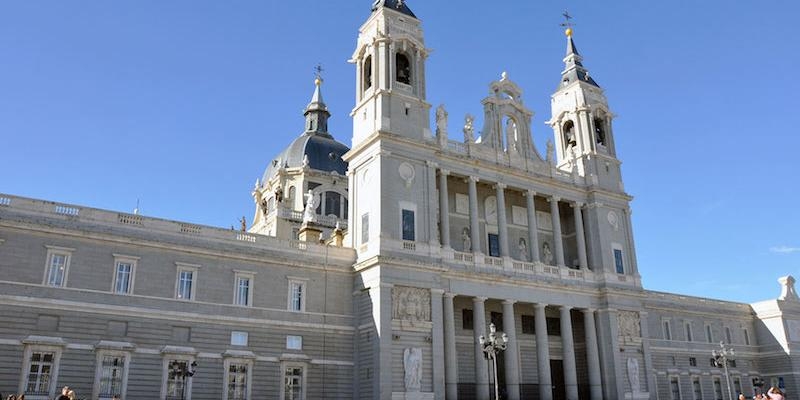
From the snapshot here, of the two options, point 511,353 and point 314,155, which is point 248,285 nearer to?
point 511,353

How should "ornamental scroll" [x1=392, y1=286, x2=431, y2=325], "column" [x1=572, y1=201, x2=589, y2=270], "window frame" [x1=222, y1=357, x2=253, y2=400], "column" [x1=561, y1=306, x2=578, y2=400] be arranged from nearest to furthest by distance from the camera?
"window frame" [x1=222, y1=357, x2=253, y2=400]
"ornamental scroll" [x1=392, y1=286, x2=431, y2=325]
"column" [x1=561, y1=306, x2=578, y2=400]
"column" [x1=572, y1=201, x2=589, y2=270]

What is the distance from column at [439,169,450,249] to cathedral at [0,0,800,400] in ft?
0.41

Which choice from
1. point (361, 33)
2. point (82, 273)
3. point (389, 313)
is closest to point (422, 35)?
point (361, 33)

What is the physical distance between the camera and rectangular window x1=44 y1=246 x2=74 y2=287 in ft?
100

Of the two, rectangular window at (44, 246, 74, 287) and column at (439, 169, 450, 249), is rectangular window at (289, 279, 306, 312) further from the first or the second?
rectangular window at (44, 246, 74, 287)

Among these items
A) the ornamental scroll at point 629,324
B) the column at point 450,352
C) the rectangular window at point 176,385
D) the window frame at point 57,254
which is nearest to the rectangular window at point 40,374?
the window frame at point 57,254

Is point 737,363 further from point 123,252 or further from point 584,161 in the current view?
point 123,252

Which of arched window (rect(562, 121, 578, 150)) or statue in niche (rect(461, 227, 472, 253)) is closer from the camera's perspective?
statue in niche (rect(461, 227, 472, 253))

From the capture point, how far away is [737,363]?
57.3m

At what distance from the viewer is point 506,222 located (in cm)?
4584

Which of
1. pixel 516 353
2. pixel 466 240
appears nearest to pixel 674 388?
pixel 516 353

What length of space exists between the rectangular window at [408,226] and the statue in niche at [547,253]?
495 inches

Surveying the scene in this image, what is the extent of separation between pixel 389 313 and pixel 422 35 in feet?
61.3

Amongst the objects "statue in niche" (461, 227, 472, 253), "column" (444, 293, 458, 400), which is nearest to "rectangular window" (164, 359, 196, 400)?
"column" (444, 293, 458, 400)
